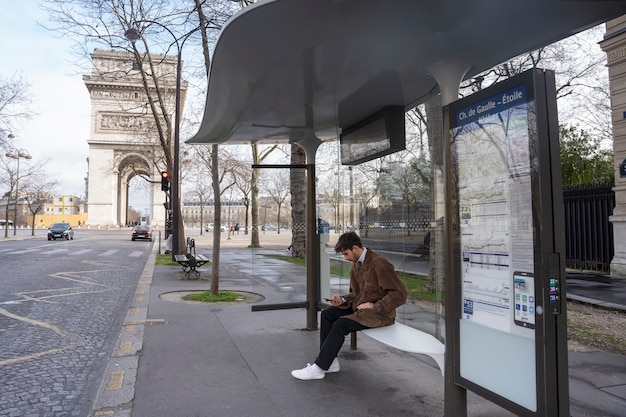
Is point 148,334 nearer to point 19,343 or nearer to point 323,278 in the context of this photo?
point 19,343

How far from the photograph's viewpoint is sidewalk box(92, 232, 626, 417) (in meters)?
3.71

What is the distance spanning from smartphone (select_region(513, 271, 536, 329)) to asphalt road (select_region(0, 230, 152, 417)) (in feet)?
10.6

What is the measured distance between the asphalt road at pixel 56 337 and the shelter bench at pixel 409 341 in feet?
7.95

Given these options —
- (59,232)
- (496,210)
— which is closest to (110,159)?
(59,232)

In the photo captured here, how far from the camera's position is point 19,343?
19.2ft

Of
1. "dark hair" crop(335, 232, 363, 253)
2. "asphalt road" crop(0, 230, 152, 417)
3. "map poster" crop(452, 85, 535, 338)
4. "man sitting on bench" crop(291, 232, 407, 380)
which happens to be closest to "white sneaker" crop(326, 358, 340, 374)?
"man sitting on bench" crop(291, 232, 407, 380)

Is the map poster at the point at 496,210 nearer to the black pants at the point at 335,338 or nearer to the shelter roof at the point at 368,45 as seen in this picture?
the shelter roof at the point at 368,45

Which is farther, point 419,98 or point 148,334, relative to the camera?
point 148,334

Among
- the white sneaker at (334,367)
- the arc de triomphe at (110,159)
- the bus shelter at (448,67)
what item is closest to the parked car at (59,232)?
the arc de triomphe at (110,159)

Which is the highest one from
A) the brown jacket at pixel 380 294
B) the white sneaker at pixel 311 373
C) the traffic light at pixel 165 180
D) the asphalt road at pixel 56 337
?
the traffic light at pixel 165 180

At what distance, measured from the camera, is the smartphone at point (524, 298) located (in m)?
2.73

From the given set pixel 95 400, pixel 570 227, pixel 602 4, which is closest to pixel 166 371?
pixel 95 400

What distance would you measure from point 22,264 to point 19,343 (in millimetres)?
11800

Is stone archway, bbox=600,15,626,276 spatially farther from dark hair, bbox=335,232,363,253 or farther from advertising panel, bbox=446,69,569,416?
advertising panel, bbox=446,69,569,416
